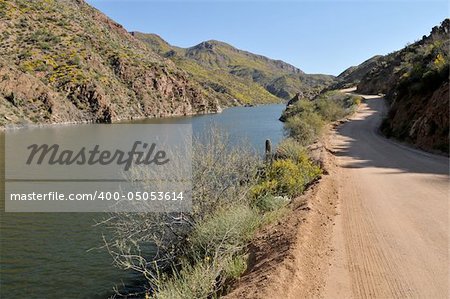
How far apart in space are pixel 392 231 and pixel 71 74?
82585 mm

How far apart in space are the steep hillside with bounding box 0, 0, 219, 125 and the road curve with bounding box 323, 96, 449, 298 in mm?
58906

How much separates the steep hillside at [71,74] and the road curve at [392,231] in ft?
193

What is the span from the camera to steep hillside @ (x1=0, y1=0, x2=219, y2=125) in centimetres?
7006

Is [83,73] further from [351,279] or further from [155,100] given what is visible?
[351,279]

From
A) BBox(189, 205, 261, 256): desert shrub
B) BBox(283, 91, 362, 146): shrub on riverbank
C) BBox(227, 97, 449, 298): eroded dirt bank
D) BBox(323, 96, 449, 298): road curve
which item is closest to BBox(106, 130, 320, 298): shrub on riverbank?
BBox(189, 205, 261, 256): desert shrub

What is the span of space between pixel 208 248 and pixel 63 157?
1161 inches

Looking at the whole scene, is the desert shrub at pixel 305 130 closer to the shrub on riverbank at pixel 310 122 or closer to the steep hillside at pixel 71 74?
the shrub on riverbank at pixel 310 122

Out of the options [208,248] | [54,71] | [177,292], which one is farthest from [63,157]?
[54,71]

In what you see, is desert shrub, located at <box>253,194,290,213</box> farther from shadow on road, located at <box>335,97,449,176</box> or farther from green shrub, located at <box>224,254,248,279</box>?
shadow on road, located at <box>335,97,449,176</box>

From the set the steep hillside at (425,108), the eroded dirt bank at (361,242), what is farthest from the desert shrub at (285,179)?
the steep hillside at (425,108)

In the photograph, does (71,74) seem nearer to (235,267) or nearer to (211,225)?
(211,225)

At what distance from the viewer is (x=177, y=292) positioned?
6555 millimetres

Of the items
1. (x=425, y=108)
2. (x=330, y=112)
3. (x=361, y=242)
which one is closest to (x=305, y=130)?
(x=425, y=108)

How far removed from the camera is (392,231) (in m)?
9.09
